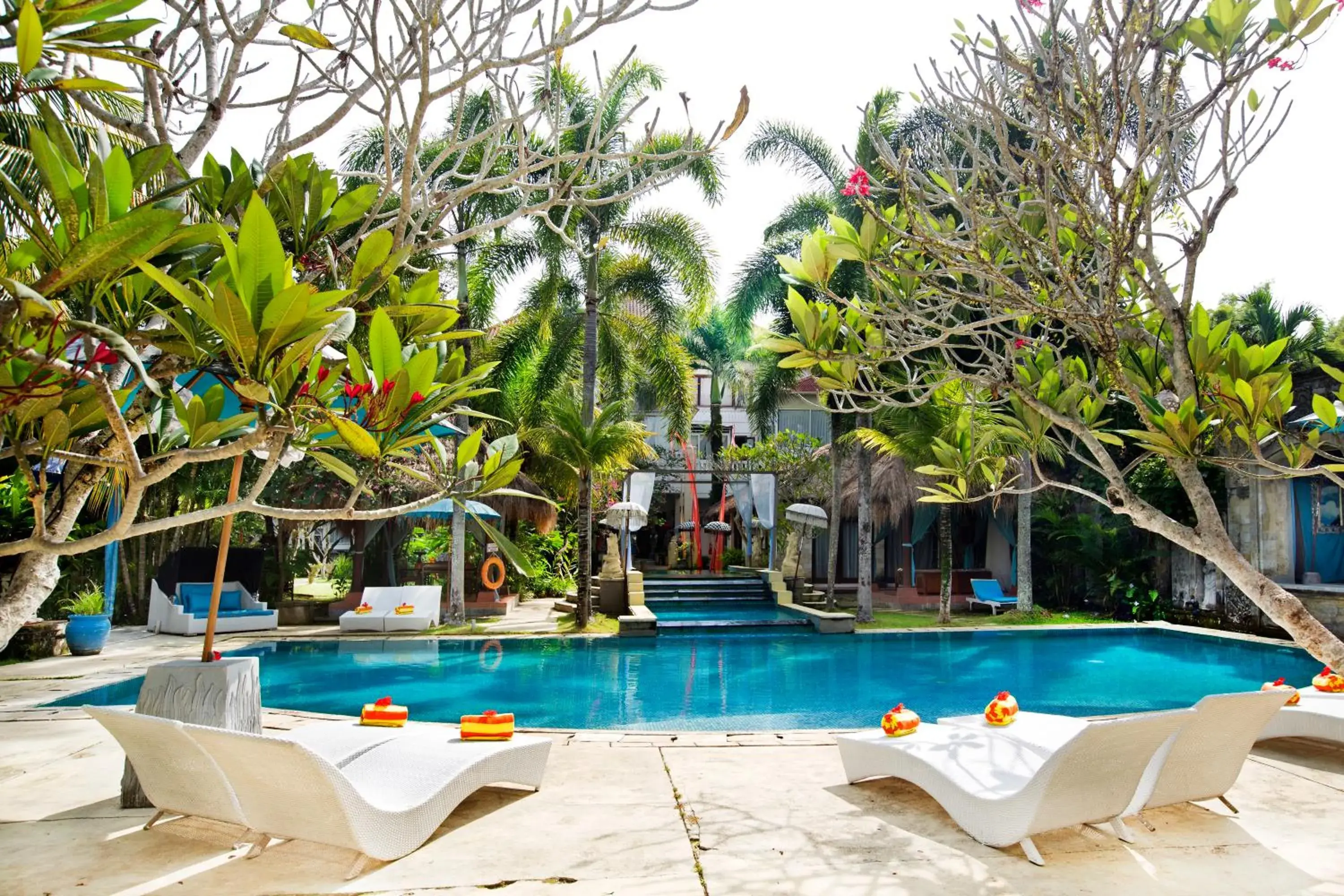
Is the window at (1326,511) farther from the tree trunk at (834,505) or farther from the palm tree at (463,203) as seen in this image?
the palm tree at (463,203)

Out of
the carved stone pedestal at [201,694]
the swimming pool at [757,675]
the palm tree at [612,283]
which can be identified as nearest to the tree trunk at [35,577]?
the carved stone pedestal at [201,694]

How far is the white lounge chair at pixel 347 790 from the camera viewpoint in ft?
11.4

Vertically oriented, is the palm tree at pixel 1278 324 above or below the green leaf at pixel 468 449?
above

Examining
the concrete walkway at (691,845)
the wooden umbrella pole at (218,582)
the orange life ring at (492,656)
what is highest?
the wooden umbrella pole at (218,582)

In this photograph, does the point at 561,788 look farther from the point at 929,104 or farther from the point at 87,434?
the point at 929,104

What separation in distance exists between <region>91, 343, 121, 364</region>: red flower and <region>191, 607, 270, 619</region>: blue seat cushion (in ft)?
40.6

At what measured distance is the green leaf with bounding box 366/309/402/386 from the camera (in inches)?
100

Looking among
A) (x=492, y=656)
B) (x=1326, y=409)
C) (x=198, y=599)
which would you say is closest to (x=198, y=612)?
(x=198, y=599)

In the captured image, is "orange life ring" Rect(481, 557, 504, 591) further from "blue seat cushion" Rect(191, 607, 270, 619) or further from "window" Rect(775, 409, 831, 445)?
"window" Rect(775, 409, 831, 445)

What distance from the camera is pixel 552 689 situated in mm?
10266

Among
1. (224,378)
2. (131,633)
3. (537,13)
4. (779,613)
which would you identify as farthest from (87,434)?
(779,613)

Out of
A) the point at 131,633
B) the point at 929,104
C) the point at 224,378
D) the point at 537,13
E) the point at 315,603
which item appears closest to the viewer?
the point at 224,378

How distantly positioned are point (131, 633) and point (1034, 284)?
45.7 ft

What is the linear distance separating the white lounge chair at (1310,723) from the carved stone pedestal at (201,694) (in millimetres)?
6064
